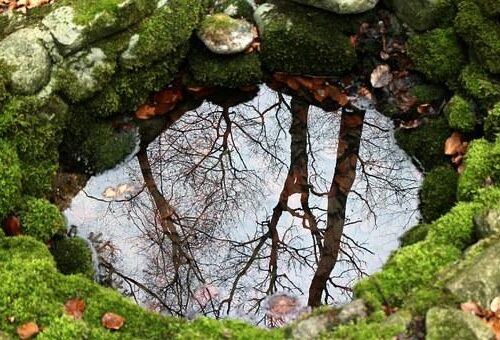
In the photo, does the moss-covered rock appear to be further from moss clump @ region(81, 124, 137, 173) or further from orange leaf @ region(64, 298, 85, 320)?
orange leaf @ region(64, 298, 85, 320)

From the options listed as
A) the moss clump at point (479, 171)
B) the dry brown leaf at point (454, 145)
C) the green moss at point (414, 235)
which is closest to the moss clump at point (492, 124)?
the moss clump at point (479, 171)

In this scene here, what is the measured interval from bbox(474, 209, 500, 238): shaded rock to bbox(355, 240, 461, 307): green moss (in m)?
0.21

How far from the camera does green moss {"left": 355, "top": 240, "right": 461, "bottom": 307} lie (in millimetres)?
4781

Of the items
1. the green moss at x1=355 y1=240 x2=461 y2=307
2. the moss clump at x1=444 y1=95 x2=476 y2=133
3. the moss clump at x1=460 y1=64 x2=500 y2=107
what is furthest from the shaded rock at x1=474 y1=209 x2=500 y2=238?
the moss clump at x1=460 y1=64 x2=500 y2=107

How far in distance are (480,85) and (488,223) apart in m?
2.15

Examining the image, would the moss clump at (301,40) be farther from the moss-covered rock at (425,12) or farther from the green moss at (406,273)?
the green moss at (406,273)

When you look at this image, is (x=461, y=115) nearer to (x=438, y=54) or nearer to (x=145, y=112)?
(x=438, y=54)

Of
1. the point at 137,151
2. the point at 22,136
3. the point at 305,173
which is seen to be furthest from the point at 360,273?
the point at 22,136

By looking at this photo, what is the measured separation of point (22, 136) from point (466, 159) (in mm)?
3743

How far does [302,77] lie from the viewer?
7684 millimetres

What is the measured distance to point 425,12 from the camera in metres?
7.19

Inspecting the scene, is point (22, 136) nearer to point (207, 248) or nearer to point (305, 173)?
point (207, 248)

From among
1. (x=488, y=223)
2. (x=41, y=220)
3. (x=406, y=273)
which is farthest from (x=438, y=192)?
(x=41, y=220)

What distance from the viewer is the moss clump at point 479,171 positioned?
5.55 m
